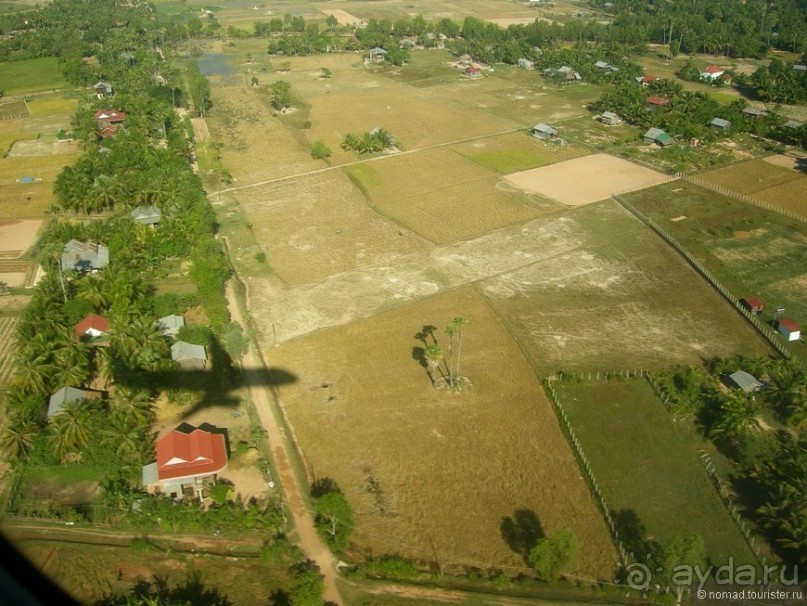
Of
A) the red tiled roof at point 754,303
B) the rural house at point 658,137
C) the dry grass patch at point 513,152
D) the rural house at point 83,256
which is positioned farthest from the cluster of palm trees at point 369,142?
the red tiled roof at point 754,303

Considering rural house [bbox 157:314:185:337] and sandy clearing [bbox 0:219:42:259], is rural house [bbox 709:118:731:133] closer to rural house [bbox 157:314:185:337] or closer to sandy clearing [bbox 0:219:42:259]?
rural house [bbox 157:314:185:337]

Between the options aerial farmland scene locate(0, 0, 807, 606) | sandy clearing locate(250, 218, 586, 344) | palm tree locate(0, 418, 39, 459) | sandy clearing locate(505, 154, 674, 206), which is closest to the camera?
aerial farmland scene locate(0, 0, 807, 606)

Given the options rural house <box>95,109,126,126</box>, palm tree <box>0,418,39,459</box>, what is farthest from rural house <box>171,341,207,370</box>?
rural house <box>95,109,126,126</box>

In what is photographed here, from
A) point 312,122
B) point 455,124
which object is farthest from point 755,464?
point 312,122

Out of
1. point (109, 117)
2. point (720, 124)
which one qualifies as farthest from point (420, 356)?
point (109, 117)

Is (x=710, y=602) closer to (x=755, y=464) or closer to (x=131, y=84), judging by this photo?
(x=755, y=464)

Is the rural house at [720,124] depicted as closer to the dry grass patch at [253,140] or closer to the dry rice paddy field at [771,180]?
the dry rice paddy field at [771,180]
